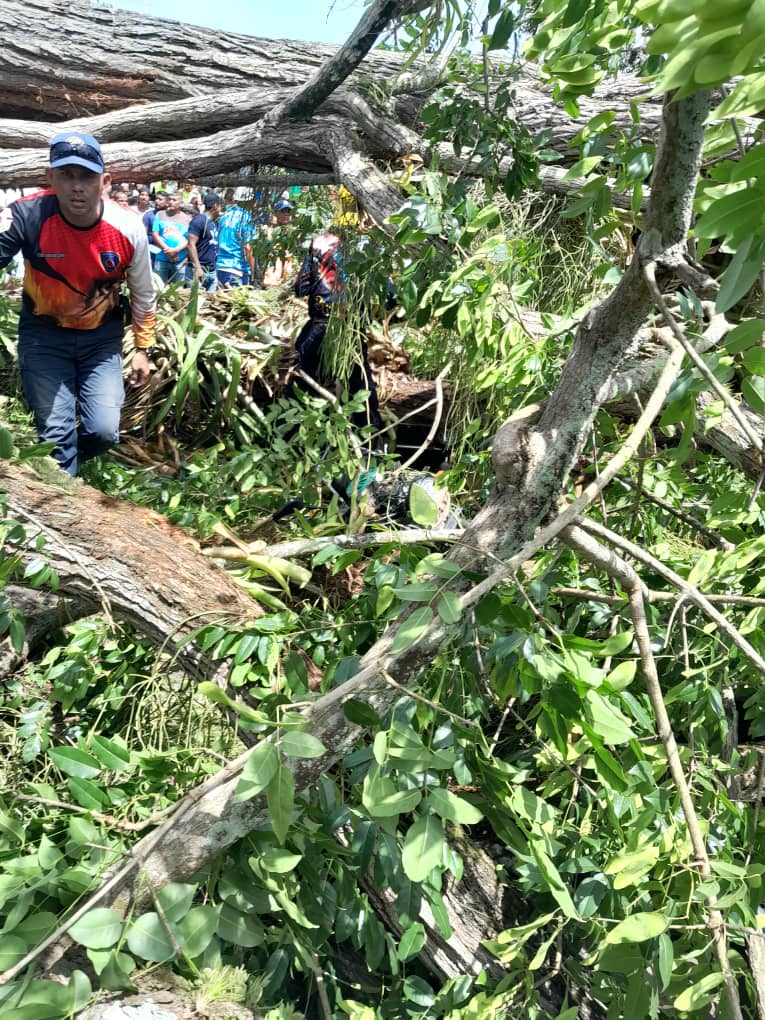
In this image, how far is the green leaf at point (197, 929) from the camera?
1229 millimetres

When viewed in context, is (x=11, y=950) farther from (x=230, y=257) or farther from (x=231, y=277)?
(x=230, y=257)

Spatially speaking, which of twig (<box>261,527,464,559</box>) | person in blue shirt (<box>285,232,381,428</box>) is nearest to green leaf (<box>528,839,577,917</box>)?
twig (<box>261,527,464,559</box>)

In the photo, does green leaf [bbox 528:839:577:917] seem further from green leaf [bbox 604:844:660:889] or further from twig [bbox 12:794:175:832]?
twig [bbox 12:794:175:832]

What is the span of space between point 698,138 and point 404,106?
3.07 meters

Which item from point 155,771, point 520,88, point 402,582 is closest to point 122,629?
point 155,771

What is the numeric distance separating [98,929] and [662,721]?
3.02 ft

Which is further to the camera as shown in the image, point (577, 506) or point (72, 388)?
point (72, 388)

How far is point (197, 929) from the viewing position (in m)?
1.24

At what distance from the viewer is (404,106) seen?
3783mm

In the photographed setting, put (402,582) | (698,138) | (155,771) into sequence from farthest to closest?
(402,582) < (155,771) < (698,138)

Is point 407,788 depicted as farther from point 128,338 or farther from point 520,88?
point 520,88

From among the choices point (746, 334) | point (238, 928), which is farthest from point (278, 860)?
point (746, 334)

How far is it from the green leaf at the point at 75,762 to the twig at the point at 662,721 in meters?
0.94

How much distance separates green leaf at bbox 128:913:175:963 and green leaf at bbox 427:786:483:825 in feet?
1.45
